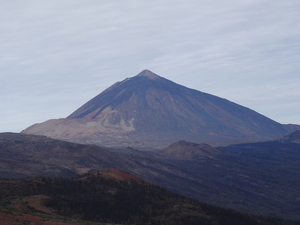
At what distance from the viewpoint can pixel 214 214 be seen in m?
66.0

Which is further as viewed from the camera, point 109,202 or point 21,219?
point 109,202

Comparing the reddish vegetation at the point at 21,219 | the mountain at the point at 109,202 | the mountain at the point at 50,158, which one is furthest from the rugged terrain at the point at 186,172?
the reddish vegetation at the point at 21,219

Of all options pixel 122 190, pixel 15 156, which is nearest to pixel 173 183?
pixel 15 156

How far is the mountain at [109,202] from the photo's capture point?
57.4m

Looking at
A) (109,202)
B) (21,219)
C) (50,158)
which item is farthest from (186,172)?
(21,219)

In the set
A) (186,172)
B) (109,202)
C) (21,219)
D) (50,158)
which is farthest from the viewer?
(186,172)

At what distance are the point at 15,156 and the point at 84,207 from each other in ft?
294

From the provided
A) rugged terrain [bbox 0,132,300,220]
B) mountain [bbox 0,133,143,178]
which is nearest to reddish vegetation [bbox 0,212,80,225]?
rugged terrain [bbox 0,132,300,220]

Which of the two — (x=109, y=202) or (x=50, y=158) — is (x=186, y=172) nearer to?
(x=50, y=158)

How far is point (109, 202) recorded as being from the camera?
66.0 meters

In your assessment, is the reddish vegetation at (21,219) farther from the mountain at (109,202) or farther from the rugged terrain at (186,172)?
the rugged terrain at (186,172)

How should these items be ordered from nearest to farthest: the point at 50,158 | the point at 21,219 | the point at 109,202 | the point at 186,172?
the point at 21,219 → the point at 109,202 → the point at 50,158 → the point at 186,172

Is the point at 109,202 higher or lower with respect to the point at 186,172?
lower

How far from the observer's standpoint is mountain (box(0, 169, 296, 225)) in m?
57.4
